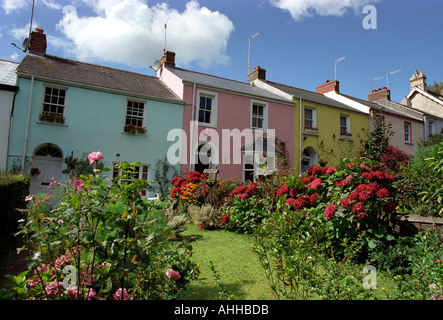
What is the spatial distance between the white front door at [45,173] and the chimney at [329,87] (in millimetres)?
20335

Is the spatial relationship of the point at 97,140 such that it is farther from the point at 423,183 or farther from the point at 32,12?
the point at 423,183

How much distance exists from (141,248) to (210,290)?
1.49m

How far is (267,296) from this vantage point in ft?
10.9

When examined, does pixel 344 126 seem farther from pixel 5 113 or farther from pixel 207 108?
pixel 5 113

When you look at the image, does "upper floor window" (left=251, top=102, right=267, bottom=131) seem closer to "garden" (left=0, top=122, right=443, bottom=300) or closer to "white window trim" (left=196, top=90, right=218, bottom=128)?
"white window trim" (left=196, top=90, right=218, bottom=128)

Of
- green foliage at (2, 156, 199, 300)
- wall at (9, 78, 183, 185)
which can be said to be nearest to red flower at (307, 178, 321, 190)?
green foliage at (2, 156, 199, 300)

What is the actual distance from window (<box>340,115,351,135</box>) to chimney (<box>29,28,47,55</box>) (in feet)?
58.1

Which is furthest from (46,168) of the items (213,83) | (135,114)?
(213,83)

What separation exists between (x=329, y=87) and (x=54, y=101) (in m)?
20.0

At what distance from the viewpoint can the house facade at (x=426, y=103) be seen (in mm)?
23344

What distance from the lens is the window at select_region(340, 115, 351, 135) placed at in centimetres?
1866

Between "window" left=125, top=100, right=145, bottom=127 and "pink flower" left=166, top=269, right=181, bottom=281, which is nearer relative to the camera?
"pink flower" left=166, top=269, right=181, bottom=281

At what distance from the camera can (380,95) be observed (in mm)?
25578

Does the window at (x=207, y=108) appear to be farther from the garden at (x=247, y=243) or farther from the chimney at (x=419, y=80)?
the chimney at (x=419, y=80)
